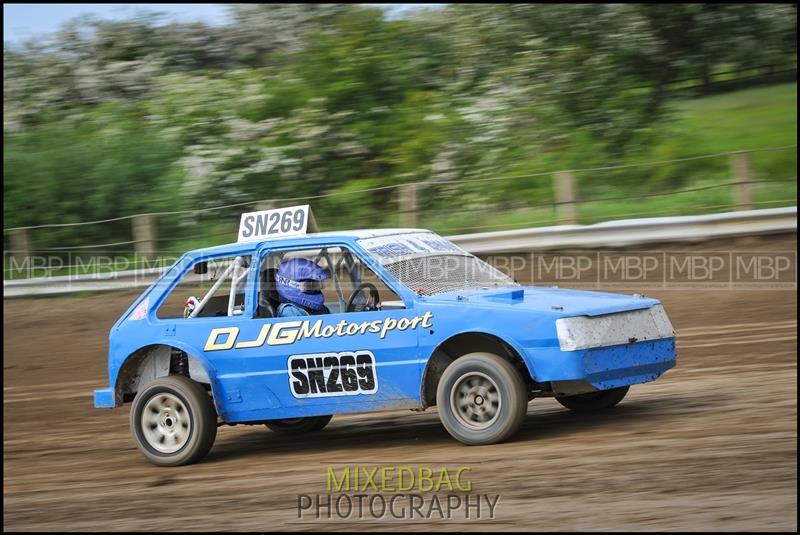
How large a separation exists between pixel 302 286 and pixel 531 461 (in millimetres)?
2229

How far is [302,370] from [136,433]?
1.45 meters

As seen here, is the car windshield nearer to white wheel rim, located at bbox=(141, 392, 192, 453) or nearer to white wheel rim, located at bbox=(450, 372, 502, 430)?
white wheel rim, located at bbox=(450, 372, 502, 430)

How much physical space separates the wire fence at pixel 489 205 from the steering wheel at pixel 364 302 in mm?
7779

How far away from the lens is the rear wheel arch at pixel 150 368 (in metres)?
7.82

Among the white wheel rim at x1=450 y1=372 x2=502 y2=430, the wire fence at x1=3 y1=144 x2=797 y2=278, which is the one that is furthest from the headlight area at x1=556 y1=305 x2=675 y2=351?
the wire fence at x1=3 y1=144 x2=797 y2=278

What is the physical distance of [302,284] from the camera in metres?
7.54

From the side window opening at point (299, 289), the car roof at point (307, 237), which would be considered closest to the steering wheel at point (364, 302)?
the side window opening at point (299, 289)

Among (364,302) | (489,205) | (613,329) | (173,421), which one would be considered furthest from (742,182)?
(173,421)

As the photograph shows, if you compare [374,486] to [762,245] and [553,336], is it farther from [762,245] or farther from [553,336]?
[762,245]

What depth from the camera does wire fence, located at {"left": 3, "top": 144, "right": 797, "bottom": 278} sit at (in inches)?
584

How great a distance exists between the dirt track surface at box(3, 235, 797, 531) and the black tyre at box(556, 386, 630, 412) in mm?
111

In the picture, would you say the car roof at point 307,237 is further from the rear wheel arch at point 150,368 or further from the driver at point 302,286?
the rear wheel arch at point 150,368

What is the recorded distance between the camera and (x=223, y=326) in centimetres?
749

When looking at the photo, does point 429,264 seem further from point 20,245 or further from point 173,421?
point 20,245
